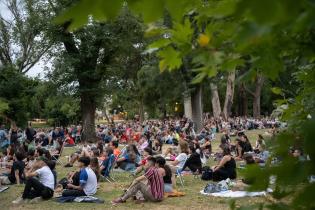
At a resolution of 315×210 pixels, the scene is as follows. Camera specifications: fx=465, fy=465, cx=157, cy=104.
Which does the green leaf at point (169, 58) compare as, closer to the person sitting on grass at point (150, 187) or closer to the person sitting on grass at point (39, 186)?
the person sitting on grass at point (150, 187)

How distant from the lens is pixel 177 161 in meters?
15.0

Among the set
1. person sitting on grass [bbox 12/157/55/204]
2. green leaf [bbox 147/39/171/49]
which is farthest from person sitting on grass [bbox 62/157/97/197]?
green leaf [bbox 147/39/171/49]

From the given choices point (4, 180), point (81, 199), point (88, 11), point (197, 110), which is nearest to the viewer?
point (88, 11)

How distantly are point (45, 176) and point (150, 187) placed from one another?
8.68 ft

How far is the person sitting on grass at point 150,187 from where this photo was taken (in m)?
10.9

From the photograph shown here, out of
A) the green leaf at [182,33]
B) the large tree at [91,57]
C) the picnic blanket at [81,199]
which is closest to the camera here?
the green leaf at [182,33]

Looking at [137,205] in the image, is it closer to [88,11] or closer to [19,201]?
[19,201]

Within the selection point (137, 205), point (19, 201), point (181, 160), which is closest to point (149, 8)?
point (137, 205)

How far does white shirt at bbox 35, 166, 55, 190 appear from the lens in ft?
37.4

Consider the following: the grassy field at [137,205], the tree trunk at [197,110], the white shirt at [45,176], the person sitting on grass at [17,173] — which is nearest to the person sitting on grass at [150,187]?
the grassy field at [137,205]

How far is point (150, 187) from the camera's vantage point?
11.0m

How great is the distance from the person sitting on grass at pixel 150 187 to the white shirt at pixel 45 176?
1702 mm

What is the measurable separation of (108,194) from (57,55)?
809 inches

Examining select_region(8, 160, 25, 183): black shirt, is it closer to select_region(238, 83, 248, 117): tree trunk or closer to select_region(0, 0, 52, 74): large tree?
select_region(0, 0, 52, 74): large tree
